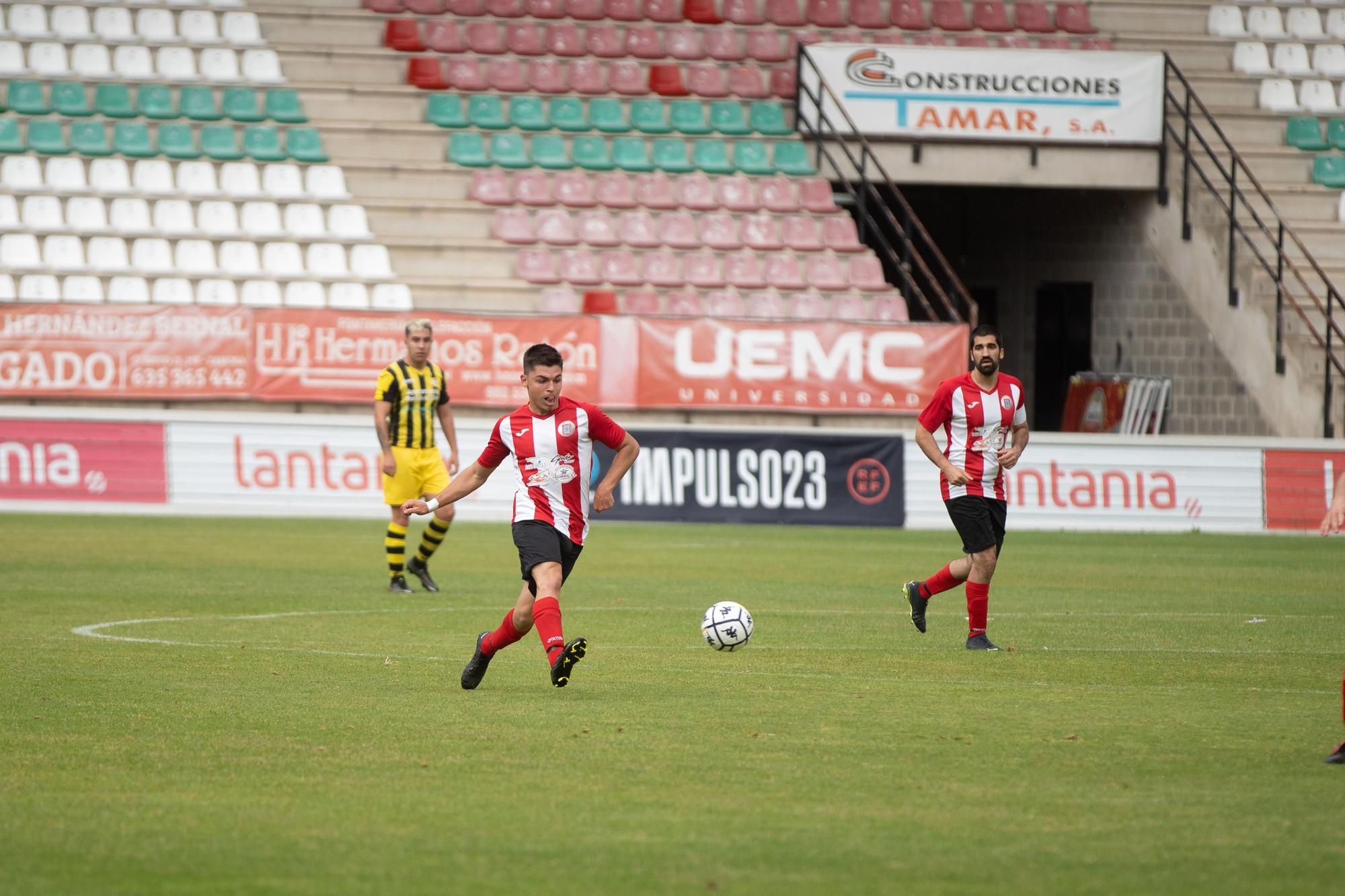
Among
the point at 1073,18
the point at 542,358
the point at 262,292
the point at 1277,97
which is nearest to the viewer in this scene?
the point at 542,358

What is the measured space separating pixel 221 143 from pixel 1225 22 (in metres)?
18.9

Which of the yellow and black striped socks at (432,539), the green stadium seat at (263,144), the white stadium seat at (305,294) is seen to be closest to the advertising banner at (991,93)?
the green stadium seat at (263,144)

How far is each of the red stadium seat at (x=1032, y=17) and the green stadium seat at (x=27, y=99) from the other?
694 inches

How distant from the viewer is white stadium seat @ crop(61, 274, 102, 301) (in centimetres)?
2455

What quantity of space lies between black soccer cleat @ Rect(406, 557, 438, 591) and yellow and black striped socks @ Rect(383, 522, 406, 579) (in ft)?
0.27

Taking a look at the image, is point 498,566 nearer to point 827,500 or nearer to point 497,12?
point 827,500

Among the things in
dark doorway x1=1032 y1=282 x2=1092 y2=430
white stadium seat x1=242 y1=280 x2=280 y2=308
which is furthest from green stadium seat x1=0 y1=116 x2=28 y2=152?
dark doorway x1=1032 y1=282 x2=1092 y2=430

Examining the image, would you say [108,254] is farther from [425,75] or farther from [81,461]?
[425,75]

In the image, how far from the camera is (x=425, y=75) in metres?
29.1

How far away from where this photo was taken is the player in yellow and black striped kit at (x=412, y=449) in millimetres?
14312

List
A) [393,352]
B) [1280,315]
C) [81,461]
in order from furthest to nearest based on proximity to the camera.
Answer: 1. [1280,315]
2. [393,352]
3. [81,461]

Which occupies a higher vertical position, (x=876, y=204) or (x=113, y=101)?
(x=113, y=101)

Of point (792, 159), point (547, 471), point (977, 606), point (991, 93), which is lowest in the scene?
point (977, 606)

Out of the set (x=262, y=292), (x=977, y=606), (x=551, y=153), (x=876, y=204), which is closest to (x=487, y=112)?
(x=551, y=153)
